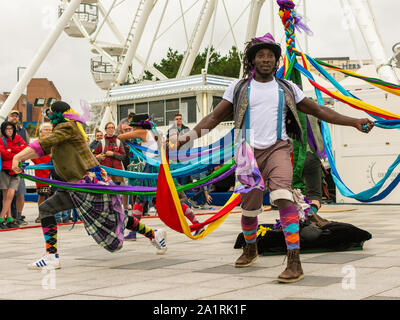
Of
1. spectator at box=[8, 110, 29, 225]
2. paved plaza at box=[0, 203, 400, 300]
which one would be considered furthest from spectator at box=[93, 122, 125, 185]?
paved plaza at box=[0, 203, 400, 300]

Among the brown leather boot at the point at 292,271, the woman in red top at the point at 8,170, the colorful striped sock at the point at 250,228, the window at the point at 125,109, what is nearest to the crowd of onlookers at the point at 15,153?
the woman in red top at the point at 8,170

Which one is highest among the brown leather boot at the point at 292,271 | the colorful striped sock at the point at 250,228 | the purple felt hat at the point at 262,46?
the purple felt hat at the point at 262,46

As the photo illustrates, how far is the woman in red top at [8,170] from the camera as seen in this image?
10586 millimetres

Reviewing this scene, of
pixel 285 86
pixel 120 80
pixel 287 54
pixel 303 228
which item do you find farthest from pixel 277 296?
pixel 120 80

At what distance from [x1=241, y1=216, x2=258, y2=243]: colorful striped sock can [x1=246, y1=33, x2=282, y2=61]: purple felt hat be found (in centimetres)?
139

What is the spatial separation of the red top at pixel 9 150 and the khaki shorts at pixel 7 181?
9 centimetres

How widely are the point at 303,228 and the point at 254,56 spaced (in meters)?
1.90

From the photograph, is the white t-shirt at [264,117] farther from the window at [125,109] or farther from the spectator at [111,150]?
the window at [125,109]

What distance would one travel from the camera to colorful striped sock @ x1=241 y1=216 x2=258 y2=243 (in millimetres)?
5816

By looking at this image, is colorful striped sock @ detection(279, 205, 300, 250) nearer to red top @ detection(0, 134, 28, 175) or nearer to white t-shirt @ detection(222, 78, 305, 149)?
white t-shirt @ detection(222, 78, 305, 149)

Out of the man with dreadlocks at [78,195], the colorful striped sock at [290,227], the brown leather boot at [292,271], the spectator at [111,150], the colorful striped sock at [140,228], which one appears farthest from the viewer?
the spectator at [111,150]

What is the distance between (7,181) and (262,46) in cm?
640

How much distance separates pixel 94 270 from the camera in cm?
590

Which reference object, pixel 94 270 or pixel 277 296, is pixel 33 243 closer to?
pixel 94 270
